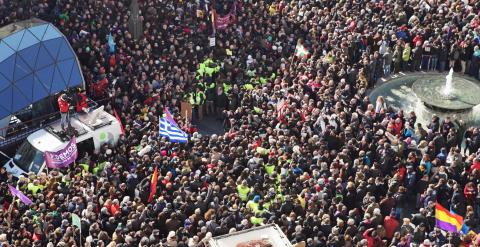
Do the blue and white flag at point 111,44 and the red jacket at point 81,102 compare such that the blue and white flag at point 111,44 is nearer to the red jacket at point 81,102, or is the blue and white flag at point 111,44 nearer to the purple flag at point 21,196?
the red jacket at point 81,102

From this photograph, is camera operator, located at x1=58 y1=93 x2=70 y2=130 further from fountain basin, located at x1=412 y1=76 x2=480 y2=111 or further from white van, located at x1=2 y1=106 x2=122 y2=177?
fountain basin, located at x1=412 y1=76 x2=480 y2=111

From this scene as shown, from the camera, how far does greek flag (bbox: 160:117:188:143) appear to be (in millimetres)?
23875

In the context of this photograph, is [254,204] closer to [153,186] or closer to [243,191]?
[243,191]

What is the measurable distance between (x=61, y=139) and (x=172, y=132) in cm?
337

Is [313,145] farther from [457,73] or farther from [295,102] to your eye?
[457,73]

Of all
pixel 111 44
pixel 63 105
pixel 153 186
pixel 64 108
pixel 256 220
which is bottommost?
pixel 256 220

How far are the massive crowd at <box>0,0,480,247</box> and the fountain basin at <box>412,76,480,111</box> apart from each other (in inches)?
57.5

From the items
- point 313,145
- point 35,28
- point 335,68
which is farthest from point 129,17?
point 313,145

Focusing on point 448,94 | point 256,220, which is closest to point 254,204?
point 256,220

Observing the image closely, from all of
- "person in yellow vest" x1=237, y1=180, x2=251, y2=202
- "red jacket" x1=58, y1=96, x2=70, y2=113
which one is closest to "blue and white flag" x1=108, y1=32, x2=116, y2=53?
"red jacket" x1=58, y1=96, x2=70, y2=113

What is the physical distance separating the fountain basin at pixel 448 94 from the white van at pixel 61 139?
10.6 meters

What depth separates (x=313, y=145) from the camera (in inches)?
928

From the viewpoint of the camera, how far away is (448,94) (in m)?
27.8

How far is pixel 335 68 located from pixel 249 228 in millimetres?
10649
